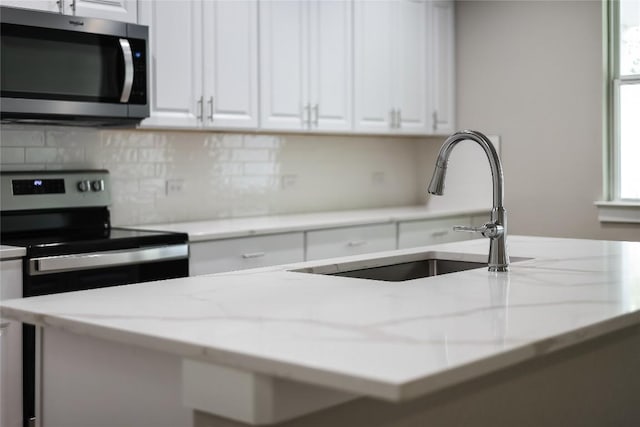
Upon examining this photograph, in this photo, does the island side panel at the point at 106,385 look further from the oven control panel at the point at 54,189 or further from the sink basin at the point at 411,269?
the oven control panel at the point at 54,189

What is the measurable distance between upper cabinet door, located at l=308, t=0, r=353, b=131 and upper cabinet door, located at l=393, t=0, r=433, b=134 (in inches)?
17.5

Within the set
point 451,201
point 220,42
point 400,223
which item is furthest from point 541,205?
point 220,42

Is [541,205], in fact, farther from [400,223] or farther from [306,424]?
[306,424]

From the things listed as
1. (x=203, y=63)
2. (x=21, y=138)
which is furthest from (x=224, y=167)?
(x=21, y=138)

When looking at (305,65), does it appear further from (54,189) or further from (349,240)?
(54,189)

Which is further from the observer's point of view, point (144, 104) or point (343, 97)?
point (343, 97)

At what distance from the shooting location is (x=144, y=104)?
3.70 meters

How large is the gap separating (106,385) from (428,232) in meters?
3.39

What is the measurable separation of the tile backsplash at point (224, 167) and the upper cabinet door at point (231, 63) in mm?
331

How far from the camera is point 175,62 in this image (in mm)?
3939

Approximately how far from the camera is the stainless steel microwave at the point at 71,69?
326 centimetres

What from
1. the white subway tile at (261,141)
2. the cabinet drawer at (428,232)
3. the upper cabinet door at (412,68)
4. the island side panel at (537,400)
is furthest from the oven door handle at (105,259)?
the upper cabinet door at (412,68)

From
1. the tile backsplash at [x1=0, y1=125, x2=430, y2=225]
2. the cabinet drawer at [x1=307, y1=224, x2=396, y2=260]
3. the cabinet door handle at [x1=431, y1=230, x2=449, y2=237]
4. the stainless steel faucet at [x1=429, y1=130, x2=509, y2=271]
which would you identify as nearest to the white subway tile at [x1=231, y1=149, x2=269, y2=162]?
the tile backsplash at [x1=0, y1=125, x2=430, y2=225]

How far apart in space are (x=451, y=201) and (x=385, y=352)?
14.9 feet
